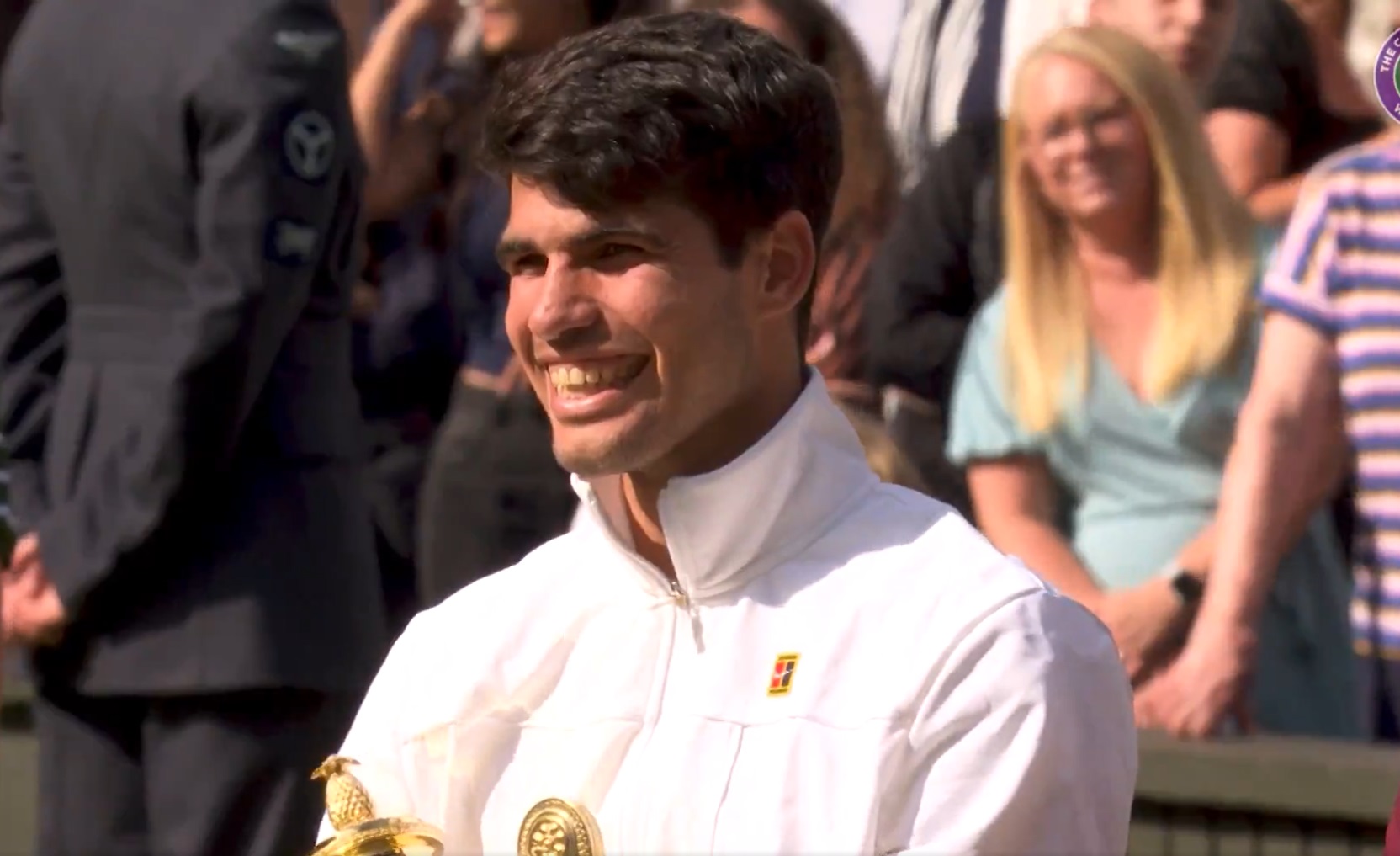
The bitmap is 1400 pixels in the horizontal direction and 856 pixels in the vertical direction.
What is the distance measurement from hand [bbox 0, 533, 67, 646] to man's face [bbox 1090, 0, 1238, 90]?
6.18 ft

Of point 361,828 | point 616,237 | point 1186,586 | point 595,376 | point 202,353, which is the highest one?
point 616,237

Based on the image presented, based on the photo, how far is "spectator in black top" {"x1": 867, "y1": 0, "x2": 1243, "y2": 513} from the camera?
14.4 feet

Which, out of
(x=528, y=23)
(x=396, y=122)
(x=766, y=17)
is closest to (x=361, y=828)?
(x=766, y=17)

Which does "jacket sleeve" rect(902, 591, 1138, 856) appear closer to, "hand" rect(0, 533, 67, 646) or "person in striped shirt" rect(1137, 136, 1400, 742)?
"person in striped shirt" rect(1137, 136, 1400, 742)

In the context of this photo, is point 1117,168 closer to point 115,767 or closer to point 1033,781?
point 115,767

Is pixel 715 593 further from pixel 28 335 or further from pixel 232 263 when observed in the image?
pixel 28 335

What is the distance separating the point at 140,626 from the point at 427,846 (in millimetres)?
2090

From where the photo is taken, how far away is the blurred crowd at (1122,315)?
3.98 m

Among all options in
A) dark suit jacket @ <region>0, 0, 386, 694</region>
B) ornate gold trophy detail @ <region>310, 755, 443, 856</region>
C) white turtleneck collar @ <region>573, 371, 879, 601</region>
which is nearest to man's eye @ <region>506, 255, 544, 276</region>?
white turtleneck collar @ <region>573, 371, 879, 601</region>

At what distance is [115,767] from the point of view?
404 centimetres

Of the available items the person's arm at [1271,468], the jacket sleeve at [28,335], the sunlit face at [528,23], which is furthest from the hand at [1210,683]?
the jacket sleeve at [28,335]

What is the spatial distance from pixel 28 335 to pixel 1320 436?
2016 millimetres

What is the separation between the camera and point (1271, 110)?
4133mm

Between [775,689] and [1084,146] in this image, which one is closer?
[775,689]
